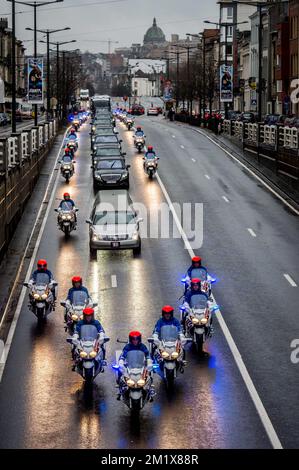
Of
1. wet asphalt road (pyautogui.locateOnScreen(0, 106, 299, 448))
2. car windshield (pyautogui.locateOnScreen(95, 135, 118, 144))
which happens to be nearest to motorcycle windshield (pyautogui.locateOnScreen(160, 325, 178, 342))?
wet asphalt road (pyautogui.locateOnScreen(0, 106, 299, 448))

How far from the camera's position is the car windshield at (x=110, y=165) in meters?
49.6

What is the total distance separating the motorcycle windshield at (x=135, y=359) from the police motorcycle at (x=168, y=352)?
1527 mm

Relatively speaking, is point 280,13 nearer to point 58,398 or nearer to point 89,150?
point 89,150

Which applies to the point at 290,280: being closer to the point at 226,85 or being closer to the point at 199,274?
the point at 199,274

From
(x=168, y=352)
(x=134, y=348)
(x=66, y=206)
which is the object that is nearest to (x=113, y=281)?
(x=66, y=206)

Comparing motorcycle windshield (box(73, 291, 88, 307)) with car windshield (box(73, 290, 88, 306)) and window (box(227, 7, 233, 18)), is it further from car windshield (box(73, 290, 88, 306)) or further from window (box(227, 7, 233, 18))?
window (box(227, 7, 233, 18))

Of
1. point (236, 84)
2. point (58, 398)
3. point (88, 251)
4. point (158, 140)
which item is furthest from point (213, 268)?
point (236, 84)

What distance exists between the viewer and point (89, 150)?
69062 mm

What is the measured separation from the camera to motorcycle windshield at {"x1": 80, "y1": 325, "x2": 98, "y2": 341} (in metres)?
19.1

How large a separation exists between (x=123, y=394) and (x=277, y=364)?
4.78m

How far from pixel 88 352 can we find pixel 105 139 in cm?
4374

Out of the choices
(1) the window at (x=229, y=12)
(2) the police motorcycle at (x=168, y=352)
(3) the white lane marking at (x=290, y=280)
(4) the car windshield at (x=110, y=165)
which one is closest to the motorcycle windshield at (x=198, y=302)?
(2) the police motorcycle at (x=168, y=352)

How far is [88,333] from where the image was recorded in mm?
19188

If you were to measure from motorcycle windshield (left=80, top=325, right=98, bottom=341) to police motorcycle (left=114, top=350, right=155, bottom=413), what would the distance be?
5.01ft
